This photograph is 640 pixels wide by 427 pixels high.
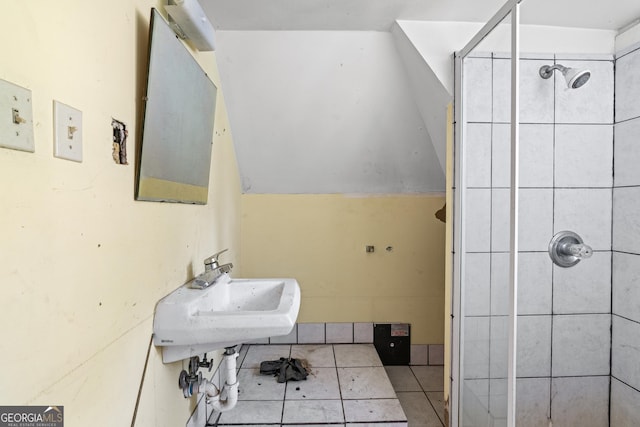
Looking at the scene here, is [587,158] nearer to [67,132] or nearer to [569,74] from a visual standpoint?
[569,74]

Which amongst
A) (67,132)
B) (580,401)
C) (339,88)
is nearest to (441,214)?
(339,88)

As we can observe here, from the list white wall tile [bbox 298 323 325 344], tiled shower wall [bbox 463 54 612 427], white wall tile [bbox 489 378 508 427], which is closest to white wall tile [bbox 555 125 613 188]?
tiled shower wall [bbox 463 54 612 427]

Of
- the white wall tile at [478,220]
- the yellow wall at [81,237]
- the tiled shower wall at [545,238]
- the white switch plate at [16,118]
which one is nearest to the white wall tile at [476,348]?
the tiled shower wall at [545,238]

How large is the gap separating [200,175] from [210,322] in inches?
24.4

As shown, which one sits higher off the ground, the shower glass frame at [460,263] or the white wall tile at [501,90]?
the white wall tile at [501,90]

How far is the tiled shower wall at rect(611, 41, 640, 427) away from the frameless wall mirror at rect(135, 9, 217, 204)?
1.85 metres

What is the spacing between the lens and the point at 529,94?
1.47 meters

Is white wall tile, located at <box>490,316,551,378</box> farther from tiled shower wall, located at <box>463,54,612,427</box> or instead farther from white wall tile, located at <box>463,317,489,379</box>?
white wall tile, located at <box>463,317,489,379</box>

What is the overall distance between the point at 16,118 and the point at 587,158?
2.00 m

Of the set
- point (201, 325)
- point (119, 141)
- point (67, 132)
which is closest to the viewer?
point (67, 132)

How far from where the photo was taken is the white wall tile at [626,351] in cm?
151

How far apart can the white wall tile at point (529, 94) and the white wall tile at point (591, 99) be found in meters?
0.07

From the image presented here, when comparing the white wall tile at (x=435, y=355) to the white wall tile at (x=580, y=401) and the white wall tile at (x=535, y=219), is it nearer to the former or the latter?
the white wall tile at (x=580, y=401)

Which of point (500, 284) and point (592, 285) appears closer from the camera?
point (500, 284)
